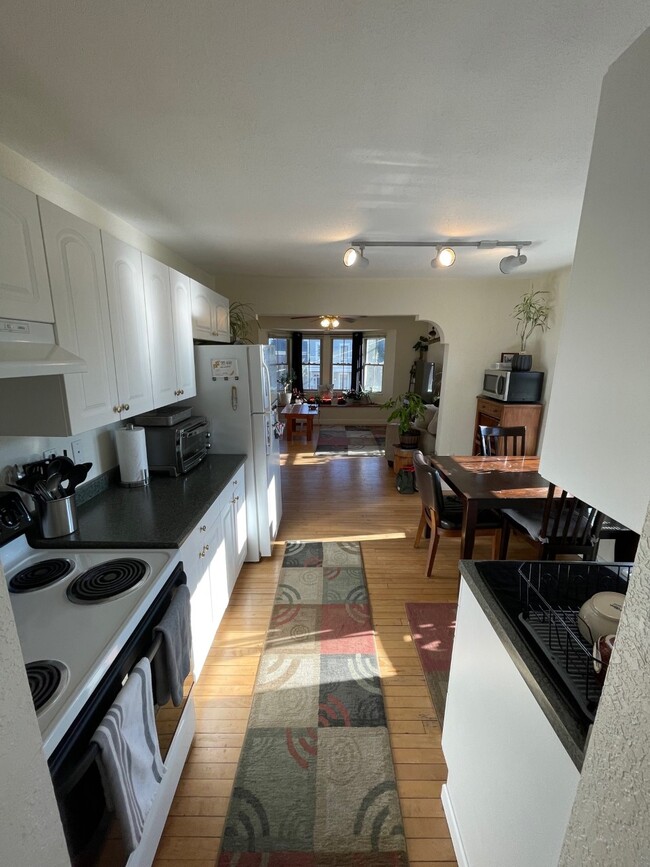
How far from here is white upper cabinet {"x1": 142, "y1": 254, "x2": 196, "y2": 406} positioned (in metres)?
1.97

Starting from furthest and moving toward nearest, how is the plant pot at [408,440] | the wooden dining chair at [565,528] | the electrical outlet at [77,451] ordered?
the plant pot at [408,440]
the wooden dining chair at [565,528]
the electrical outlet at [77,451]

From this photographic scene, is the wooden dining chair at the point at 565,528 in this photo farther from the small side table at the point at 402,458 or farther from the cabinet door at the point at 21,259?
the cabinet door at the point at 21,259

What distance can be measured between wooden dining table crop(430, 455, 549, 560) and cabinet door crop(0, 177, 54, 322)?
2.35 metres

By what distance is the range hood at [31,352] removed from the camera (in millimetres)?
1002

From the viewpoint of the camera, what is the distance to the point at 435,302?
4043 millimetres

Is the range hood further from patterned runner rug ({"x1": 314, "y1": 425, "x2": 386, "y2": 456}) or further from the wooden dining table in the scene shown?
patterned runner rug ({"x1": 314, "y1": 425, "x2": 386, "y2": 456})

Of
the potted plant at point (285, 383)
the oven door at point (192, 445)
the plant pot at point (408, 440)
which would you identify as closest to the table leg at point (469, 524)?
the oven door at point (192, 445)

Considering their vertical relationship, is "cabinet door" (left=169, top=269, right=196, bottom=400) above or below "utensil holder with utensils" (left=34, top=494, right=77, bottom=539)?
above

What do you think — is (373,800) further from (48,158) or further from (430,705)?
(48,158)

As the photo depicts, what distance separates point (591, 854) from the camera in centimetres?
54

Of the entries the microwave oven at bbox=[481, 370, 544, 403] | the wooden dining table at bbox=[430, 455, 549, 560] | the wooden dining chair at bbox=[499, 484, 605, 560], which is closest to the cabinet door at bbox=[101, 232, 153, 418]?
the wooden dining table at bbox=[430, 455, 549, 560]

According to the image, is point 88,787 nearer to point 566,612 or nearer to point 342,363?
point 566,612

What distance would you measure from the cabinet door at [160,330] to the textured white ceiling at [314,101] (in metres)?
0.40

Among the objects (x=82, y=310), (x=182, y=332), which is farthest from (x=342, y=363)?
(x=82, y=310)
